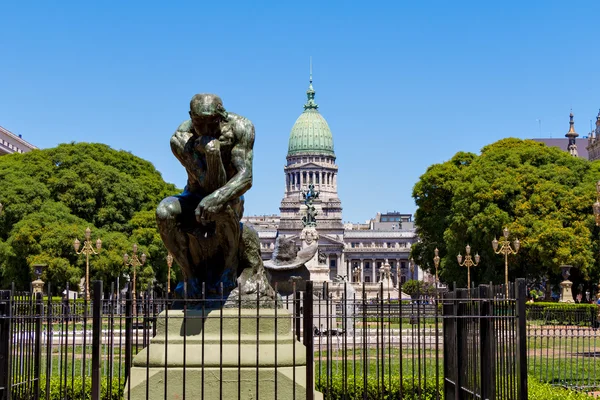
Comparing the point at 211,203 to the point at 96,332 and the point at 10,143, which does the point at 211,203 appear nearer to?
the point at 96,332

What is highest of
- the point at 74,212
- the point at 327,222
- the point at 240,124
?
the point at 327,222

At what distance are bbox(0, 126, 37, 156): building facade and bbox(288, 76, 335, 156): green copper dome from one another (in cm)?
8806

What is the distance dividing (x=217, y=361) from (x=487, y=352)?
2.82 metres

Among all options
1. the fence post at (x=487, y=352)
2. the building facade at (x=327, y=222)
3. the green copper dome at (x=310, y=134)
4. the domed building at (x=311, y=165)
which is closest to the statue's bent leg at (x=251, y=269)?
the fence post at (x=487, y=352)

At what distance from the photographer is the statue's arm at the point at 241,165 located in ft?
35.1

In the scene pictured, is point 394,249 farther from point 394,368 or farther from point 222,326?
point 222,326

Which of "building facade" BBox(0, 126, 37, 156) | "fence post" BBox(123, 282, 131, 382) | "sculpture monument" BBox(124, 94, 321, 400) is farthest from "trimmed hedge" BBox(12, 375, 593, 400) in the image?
"building facade" BBox(0, 126, 37, 156)

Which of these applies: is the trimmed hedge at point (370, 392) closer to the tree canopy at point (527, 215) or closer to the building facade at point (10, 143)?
the tree canopy at point (527, 215)

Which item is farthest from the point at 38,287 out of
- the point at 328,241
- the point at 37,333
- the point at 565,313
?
the point at 328,241

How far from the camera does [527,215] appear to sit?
54.0 metres

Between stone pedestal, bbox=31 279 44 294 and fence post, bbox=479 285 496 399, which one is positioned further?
stone pedestal, bbox=31 279 44 294

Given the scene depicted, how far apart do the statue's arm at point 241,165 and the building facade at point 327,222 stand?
148 m

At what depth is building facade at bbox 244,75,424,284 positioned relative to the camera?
168m

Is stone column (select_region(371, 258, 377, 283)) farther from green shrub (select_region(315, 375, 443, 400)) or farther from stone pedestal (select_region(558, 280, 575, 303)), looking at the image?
green shrub (select_region(315, 375, 443, 400))
